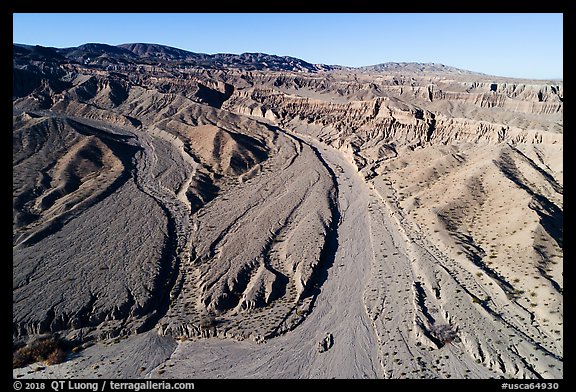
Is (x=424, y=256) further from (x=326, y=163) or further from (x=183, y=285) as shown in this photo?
(x=326, y=163)

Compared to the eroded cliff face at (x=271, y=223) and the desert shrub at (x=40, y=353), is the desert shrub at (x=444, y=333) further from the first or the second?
the desert shrub at (x=40, y=353)

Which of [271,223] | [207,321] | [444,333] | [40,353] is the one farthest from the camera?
[271,223]

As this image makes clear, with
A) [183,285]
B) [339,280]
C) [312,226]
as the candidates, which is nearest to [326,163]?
[312,226]

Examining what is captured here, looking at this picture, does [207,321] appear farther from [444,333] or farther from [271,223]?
[444,333]

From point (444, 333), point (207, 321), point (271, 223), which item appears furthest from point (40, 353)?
point (444, 333)

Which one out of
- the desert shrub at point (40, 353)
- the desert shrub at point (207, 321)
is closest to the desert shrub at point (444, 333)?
the desert shrub at point (207, 321)

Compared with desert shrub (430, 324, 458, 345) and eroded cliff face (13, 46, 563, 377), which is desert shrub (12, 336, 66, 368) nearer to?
eroded cliff face (13, 46, 563, 377)
